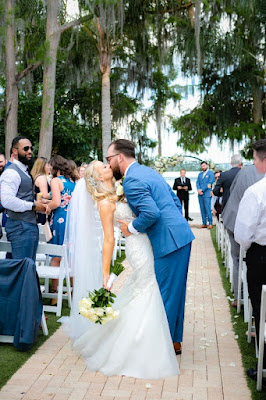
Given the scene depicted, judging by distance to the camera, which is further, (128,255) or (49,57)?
(49,57)

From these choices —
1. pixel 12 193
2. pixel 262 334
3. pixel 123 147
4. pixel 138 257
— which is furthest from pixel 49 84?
pixel 262 334

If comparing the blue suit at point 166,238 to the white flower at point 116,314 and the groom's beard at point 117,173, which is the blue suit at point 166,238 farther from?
the white flower at point 116,314

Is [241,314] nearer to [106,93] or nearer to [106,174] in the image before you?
→ [106,174]

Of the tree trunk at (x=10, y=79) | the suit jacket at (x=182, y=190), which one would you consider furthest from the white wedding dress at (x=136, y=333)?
the suit jacket at (x=182, y=190)

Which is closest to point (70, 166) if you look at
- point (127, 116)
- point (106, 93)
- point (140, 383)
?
point (140, 383)

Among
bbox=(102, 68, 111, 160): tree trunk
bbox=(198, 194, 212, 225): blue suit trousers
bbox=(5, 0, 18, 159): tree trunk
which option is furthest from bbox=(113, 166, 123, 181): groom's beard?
bbox=(102, 68, 111, 160): tree trunk

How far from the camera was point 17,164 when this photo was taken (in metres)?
5.73

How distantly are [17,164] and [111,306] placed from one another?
2.02 meters

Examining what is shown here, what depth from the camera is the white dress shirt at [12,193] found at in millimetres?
5559

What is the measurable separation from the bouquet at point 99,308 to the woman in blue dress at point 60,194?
2721mm

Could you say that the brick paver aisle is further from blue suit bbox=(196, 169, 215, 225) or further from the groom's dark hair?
blue suit bbox=(196, 169, 215, 225)

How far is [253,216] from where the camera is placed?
3.95 metres

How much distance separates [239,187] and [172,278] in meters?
1.82

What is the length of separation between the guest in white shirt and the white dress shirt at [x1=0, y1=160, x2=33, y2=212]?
94.0 inches
